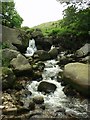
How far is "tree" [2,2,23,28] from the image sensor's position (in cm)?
2005

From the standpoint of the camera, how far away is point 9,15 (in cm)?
2056

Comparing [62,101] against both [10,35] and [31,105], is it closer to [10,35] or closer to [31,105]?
[31,105]

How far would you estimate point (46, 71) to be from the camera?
44.1 ft

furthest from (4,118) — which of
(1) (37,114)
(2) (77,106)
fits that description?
(2) (77,106)

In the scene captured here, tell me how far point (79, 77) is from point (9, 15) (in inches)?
487

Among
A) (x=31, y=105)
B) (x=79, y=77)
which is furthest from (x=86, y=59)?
(x=31, y=105)

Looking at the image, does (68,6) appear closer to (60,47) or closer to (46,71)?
(46,71)

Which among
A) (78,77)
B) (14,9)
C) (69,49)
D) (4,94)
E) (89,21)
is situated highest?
(14,9)

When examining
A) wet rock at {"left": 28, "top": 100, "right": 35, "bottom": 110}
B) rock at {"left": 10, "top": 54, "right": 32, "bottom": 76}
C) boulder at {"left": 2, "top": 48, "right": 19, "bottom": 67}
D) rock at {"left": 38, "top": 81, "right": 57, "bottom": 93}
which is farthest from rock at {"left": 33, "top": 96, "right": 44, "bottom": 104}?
boulder at {"left": 2, "top": 48, "right": 19, "bottom": 67}

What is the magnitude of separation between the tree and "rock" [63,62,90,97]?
36.1 ft

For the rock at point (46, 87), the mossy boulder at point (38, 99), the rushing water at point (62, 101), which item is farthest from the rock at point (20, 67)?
the mossy boulder at point (38, 99)

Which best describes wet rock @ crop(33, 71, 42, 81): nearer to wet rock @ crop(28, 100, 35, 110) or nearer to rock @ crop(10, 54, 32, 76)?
rock @ crop(10, 54, 32, 76)

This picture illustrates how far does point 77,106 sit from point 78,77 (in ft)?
3.88

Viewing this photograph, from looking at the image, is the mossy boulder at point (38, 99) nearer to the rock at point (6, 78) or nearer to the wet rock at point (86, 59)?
the rock at point (6, 78)
